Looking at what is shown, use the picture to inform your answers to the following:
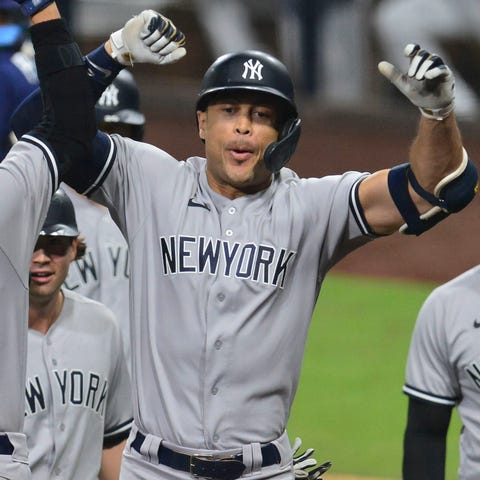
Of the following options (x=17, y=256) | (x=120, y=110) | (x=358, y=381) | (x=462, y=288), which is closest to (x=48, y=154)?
(x=17, y=256)

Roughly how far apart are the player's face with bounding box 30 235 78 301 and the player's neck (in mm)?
30

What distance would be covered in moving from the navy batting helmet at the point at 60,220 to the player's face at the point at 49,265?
23mm

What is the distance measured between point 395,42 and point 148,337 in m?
13.5

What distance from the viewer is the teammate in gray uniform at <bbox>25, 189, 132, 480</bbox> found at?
191 inches

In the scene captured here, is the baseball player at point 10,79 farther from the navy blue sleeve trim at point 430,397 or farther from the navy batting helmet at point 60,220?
the navy blue sleeve trim at point 430,397

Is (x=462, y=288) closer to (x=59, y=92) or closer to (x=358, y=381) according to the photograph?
(x=59, y=92)

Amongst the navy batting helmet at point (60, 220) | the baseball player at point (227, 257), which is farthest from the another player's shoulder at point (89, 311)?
the baseball player at point (227, 257)

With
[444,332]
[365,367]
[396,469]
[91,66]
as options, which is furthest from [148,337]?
[365,367]

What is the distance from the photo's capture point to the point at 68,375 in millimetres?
4941

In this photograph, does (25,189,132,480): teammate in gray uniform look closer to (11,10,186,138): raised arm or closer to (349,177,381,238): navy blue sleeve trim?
(11,10,186,138): raised arm

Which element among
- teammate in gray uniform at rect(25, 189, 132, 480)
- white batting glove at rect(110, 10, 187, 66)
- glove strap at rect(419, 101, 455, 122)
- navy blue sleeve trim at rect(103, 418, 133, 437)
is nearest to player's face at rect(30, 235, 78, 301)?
teammate in gray uniform at rect(25, 189, 132, 480)

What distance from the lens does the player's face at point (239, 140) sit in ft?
13.9

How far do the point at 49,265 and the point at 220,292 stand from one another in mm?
1044

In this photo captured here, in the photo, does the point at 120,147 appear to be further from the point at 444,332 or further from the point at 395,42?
the point at 395,42
